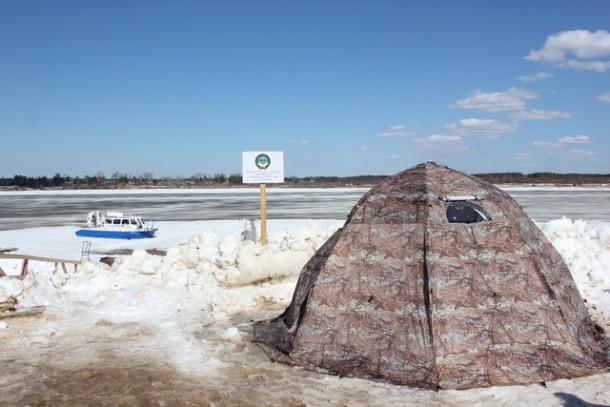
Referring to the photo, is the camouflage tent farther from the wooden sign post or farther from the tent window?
the wooden sign post

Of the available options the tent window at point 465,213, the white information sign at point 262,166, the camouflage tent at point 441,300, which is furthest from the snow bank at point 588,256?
the white information sign at point 262,166

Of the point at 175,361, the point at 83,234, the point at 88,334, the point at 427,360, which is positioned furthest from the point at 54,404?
the point at 83,234

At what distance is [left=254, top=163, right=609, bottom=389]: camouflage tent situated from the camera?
252 inches

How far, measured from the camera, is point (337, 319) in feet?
23.5

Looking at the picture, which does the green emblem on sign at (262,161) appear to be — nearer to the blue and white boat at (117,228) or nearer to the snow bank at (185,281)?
the snow bank at (185,281)

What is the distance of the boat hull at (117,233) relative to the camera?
2359 cm

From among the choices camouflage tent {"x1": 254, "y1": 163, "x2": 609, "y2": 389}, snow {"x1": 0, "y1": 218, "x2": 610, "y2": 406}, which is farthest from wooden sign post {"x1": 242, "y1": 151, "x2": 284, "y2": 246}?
camouflage tent {"x1": 254, "y1": 163, "x2": 609, "y2": 389}

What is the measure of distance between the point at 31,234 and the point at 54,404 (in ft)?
68.9

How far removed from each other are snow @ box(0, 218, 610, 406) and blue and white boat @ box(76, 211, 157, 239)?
920cm

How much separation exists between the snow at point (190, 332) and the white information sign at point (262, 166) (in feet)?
5.35

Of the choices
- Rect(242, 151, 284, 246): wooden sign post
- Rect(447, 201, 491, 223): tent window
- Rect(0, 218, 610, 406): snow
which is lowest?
Rect(0, 218, 610, 406): snow

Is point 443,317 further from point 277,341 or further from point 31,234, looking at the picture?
point 31,234

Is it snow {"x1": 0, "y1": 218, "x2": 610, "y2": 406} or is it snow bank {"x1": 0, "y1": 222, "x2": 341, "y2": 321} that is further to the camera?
snow bank {"x1": 0, "y1": 222, "x2": 341, "y2": 321}

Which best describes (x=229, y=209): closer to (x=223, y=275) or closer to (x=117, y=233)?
(x=117, y=233)
